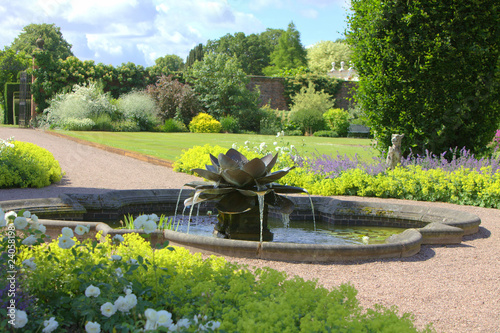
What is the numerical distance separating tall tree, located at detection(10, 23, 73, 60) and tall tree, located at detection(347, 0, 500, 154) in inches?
1877

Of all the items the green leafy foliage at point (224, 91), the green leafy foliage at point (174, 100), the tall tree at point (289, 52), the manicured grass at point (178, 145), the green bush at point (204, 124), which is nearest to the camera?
the manicured grass at point (178, 145)

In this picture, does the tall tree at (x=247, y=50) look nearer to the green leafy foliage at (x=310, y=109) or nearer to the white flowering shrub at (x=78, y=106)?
the green leafy foliage at (x=310, y=109)

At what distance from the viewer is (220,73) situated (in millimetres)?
25359

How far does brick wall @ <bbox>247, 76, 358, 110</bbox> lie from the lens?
29375 mm

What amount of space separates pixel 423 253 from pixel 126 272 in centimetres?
284

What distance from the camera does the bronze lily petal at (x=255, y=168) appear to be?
4192 millimetres

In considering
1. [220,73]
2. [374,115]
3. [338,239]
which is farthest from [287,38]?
[338,239]

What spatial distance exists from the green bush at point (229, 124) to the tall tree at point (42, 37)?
111 ft

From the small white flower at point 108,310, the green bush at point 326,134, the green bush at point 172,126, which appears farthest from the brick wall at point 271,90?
the small white flower at point 108,310

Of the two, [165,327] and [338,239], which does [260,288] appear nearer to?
[165,327]

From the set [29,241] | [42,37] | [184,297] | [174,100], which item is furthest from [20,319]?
[42,37]

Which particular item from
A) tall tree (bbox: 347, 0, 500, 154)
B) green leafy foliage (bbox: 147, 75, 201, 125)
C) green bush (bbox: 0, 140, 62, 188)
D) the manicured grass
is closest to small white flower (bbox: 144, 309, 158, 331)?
green bush (bbox: 0, 140, 62, 188)

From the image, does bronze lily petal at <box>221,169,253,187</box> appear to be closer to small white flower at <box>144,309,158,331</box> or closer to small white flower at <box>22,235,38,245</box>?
small white flower at <box>22,235,38,245</box>

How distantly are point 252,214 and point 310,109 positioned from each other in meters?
21.0
